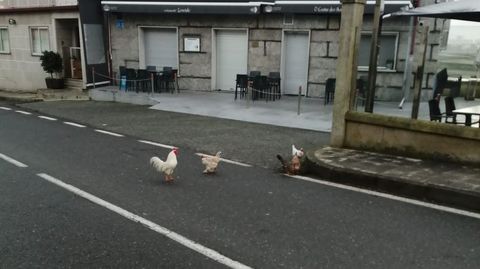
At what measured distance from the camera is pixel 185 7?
56.7 feet

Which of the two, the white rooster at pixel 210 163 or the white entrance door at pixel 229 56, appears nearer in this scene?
the white rooster at pixel 210 163

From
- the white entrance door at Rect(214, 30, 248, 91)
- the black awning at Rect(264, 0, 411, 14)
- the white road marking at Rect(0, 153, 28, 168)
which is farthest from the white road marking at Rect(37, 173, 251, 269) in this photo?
the white entrance door at Rect(214, 30, 248, 91)

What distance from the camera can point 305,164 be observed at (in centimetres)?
766

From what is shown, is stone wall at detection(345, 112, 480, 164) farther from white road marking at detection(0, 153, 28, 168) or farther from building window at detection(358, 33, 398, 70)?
building window at detection(358, 33, 398, 70)

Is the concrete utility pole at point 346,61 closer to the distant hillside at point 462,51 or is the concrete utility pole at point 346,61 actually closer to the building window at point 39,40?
the distant hillside at point 462,51

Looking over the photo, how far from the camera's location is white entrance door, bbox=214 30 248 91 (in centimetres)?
1778

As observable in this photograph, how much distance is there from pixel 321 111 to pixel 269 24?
465 centimetres

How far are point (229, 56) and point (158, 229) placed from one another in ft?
44.7

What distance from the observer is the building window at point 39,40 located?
21.1m

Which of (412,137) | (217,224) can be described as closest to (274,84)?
(412,137)

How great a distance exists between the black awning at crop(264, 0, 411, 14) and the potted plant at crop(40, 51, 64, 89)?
33.1 feet

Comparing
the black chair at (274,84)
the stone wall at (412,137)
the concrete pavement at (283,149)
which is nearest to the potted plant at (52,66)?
the concrete pavement at (283,149)

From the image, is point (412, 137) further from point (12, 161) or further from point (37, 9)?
point (37, 9)

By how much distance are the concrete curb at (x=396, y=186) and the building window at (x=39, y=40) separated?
1766 centimetres
